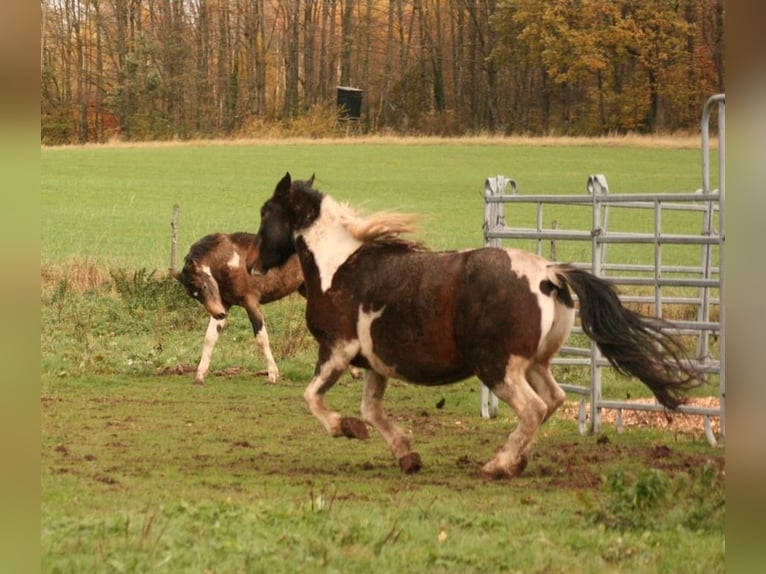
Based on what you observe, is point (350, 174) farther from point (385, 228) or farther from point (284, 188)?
point (385, 228)

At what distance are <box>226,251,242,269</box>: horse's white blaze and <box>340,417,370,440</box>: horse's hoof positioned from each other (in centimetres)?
514

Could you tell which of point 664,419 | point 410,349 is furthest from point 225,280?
point 410,349

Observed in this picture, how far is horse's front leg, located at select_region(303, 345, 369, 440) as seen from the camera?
722 centimetres

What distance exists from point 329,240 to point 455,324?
3.63ft

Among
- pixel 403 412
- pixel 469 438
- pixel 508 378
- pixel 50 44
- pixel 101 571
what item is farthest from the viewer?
pixel 50 44

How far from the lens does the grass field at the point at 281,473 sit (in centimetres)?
511

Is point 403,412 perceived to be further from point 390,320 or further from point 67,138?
point 67,138

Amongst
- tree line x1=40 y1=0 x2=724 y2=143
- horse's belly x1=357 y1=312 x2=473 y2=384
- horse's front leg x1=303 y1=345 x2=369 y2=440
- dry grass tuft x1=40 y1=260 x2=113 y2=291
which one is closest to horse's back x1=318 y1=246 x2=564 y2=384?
horse's belly x1=357 y1=312 x2=473 y2=384

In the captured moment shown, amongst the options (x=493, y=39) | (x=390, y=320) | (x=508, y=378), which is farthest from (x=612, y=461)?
(x=493, y=39)

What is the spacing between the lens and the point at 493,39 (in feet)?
98.5

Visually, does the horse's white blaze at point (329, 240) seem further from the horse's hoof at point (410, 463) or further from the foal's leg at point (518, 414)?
the foal's leg at point (518, 414)

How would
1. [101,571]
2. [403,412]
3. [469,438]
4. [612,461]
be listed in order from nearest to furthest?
[101,571], [612,461], [469,438], [403,412]

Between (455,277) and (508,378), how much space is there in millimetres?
647
